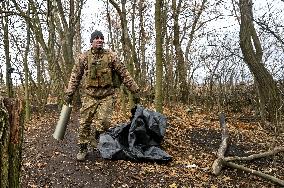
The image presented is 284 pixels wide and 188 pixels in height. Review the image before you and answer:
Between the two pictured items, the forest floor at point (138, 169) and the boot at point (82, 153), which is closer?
the forest floor at point (138, 169)

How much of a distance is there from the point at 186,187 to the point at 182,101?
13.8 meters

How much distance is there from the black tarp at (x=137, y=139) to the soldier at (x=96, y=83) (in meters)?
0.31

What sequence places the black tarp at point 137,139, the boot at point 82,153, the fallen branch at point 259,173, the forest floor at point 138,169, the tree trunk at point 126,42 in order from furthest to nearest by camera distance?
1. the tree trunk at point 126,42
2. the black tarp at point 137,139
3. the boot at point 82,153
4. the fallen branch at point 259,173
5. the forest floor at point 138,169

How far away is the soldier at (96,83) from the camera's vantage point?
21.4 ft

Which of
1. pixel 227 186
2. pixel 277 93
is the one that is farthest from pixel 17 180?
pixel 277 93

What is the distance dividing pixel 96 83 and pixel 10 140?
12.8 ft

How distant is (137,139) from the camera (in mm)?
6770

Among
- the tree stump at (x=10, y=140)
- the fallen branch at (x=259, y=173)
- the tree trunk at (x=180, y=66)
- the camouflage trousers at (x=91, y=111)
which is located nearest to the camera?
the tree stump at (x=10, y=140)

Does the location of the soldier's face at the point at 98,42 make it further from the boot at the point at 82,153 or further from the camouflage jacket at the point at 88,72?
the boot at the point at 82,153

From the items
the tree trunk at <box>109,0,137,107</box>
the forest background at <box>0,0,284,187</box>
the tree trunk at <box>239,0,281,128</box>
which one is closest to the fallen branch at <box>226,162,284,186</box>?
the forest background at <box>0,0,284,187</box>

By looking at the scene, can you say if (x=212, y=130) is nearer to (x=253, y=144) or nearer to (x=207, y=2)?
(x=253, y=144)

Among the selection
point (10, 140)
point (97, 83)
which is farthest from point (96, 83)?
point (10, 140)

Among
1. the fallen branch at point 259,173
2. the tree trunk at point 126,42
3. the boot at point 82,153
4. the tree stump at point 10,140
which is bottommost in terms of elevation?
the fallen branch at point 259,173

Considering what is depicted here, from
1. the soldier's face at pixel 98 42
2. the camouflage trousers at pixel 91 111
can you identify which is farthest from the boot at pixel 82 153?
the soldier's face at pixel 98 42
